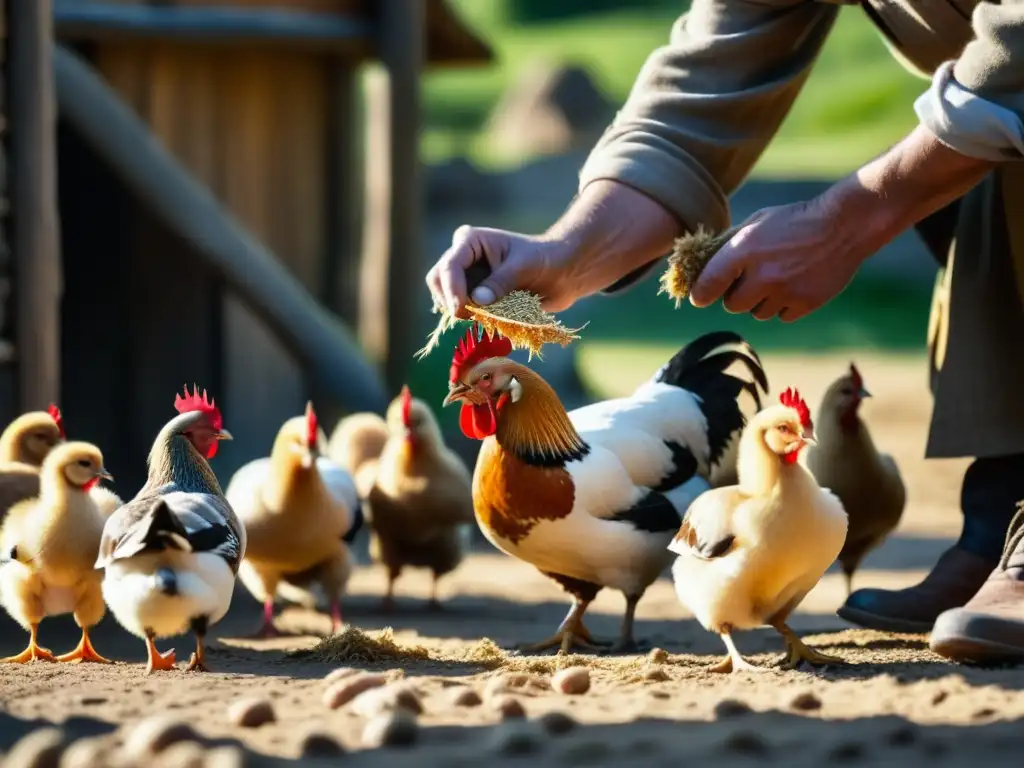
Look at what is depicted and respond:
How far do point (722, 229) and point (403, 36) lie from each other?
5063 millimetres

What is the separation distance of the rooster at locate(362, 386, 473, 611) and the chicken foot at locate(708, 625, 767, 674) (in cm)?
241

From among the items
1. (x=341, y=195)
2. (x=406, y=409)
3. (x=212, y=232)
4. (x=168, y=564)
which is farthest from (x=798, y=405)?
(x=341, y=195)

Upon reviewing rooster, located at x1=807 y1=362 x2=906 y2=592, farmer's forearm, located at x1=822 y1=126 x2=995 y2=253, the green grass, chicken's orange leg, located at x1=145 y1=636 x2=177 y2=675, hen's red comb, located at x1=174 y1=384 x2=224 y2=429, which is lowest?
chicken's orange leg, located at x1=145 y1=636 x2=177 y2=675

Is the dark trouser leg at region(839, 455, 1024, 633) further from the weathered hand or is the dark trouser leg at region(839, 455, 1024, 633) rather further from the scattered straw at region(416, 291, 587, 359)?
the scattered straw at region(416, 291, 587, 359)

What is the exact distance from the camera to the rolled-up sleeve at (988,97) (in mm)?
4027

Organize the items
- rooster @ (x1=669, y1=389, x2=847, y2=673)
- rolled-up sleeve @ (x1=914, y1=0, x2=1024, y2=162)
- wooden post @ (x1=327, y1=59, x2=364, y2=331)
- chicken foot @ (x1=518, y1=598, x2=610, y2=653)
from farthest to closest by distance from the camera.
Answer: wooden post @ (x1=327, y1=59, x2=364, y2=331) < chicken foot @ (x1=518, y1=598, x2=610, y2=653) < rooster @ (x1=669, y1=389, x2=847, y2=673) < rolled-up sleeve @ (x1=914, y1=0, x2=1024, y2=162)

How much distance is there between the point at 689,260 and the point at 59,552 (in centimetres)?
197

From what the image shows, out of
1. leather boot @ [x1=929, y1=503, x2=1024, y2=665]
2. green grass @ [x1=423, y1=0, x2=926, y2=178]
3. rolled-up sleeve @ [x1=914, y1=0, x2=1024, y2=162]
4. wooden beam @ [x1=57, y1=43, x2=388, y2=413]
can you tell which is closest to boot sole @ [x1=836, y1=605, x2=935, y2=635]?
leather boot @ [x1=929, y1=503, x2=1024, y2=665]

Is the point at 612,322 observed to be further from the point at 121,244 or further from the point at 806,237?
the point at 806,237

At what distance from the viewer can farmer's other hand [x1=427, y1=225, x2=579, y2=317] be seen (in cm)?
433

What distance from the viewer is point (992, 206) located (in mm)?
4898

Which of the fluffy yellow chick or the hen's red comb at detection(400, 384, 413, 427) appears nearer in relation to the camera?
the fluffy yellow chick

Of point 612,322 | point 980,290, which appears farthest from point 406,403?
point 612,322

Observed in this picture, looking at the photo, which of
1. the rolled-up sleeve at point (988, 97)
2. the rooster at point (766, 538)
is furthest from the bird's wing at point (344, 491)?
the rolled-up sleeve at point (988, 97)
